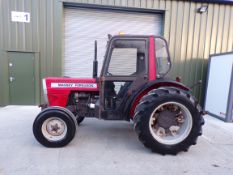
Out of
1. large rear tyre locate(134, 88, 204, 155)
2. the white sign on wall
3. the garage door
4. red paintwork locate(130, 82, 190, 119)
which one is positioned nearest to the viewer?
large rear tyre locate(134, 88, 204, 155)

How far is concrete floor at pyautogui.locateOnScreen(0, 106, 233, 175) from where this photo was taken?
229cm

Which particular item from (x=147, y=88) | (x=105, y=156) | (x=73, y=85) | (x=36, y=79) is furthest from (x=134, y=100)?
(x=36, y=79)

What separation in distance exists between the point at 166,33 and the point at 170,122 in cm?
382

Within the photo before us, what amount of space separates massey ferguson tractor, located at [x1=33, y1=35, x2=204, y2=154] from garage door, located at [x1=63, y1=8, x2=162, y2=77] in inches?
106

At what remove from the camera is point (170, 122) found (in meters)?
2.87

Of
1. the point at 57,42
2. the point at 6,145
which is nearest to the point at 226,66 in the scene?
the point at 57,42

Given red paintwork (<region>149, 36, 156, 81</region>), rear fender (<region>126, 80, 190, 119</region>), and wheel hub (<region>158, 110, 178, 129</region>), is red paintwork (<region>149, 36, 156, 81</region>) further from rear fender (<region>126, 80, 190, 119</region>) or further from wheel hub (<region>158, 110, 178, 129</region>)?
wheel hub (<region>158, 110, 178, 129</region>)

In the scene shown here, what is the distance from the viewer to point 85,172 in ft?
7.29

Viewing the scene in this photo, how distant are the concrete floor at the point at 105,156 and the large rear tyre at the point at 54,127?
14cm

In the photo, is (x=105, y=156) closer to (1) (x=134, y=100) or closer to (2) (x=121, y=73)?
(1) (x=134, y=100)

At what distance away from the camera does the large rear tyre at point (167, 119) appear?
2645 mm

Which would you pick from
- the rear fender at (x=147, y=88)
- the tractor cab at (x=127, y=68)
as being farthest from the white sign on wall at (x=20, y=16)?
the rear fender at (x=147, y=88)

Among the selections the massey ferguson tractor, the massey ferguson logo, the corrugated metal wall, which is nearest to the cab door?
the massey ferguson tractor

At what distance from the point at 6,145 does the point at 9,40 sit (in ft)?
12.2
